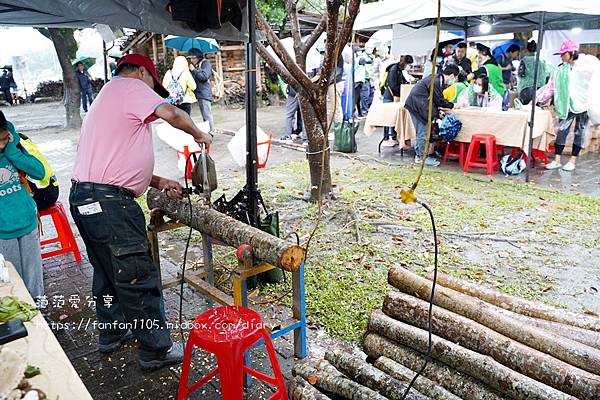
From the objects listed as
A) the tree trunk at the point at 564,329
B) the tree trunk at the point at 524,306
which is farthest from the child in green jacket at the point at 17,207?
the tree trunk at the point at 564,329

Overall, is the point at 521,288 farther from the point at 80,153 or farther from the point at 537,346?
the point at 80,153

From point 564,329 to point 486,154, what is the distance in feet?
19.5

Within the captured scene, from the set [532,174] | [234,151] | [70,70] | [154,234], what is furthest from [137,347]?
[70,70]

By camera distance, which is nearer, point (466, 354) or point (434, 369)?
point (466, 354)

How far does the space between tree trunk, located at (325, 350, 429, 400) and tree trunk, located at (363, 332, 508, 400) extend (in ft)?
0.83

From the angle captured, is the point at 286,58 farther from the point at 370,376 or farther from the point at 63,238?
the point at 370,376

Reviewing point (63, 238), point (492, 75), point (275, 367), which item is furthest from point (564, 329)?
point (492, 75)

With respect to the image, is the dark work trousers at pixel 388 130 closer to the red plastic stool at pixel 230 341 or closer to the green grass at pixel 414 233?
the green grass at pixel 414 233

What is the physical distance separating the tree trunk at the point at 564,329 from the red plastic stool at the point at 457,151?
6.17 meters

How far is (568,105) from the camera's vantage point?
8.67 meters

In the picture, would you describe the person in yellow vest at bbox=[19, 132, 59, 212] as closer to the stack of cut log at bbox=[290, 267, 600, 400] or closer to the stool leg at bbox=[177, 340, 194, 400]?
the stool leg at bbox=[177, 340, 194, 400]

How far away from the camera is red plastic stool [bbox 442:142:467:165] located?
928cm

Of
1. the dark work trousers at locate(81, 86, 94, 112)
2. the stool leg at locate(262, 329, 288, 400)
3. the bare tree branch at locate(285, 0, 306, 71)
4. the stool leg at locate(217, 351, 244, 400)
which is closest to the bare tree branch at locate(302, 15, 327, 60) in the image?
the bare tree branch at locate(285, 0, 306, 71)

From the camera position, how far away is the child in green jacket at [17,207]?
362 centimetres
